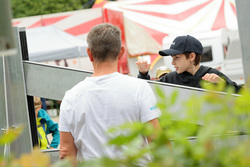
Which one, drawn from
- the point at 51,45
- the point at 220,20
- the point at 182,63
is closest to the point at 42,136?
the point at 182,63

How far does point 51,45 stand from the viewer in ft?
43.0

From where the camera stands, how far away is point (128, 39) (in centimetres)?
1361

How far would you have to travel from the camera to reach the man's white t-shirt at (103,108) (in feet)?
6.67

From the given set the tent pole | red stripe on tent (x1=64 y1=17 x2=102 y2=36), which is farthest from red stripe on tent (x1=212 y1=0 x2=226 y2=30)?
the tent pole

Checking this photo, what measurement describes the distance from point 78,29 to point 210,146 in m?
14.2

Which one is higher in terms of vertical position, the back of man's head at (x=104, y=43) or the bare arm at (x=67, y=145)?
the back of man's head at (x=104, y=43)

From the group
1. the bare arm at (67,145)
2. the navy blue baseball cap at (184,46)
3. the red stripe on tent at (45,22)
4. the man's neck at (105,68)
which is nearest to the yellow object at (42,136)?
the navy blue baseball cap at (184,46)

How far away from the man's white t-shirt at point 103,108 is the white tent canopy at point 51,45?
1062 cm

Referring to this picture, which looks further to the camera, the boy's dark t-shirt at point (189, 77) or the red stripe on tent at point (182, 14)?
the red stripe on tent at point (182, 14)

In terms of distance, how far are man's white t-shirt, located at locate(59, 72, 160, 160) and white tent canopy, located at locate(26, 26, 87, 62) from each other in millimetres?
10621

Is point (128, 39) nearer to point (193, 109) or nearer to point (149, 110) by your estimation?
point (149, 110)

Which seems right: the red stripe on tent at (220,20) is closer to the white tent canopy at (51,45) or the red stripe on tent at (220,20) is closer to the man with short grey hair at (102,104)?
the white tent canopy at (51,45)

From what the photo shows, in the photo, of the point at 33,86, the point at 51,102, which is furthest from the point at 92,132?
the point at 51,102

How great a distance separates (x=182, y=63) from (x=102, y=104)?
152cm
